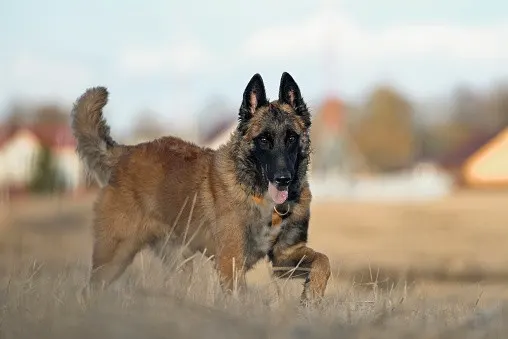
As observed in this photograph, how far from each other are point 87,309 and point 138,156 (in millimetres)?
3615

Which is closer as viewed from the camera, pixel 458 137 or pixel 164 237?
pixel 164 237

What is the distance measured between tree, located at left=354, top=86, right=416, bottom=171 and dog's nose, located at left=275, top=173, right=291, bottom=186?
74799mm

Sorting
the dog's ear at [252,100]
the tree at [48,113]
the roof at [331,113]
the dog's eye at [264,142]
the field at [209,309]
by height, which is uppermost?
the tree at [48,113]

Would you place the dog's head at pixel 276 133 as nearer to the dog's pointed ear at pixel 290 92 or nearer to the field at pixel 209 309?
the dog's pointed ear at pixel 290 92

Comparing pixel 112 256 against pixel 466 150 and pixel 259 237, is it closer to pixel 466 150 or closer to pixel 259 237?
pixel 259 237

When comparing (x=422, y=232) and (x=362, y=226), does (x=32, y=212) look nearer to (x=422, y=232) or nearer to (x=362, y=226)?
(x=362, y=226)

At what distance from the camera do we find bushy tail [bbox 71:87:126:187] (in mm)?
9375

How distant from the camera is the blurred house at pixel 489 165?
6756cm

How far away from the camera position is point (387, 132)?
8638 cm

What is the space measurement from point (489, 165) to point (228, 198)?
206 ft

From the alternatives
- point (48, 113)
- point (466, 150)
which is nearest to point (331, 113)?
point (466, 150)

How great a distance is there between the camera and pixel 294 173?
8023 millimetres

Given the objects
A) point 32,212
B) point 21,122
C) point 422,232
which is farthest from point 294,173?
point 21,122

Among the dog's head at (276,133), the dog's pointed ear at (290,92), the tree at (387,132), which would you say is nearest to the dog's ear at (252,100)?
the dog's head at (276,133)
